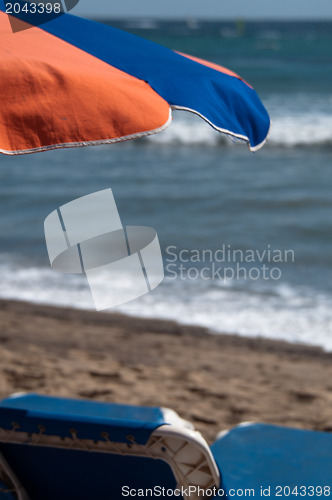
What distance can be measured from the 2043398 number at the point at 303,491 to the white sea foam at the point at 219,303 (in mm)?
2513

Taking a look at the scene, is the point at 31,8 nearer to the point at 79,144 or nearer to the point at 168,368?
the point at 79,144

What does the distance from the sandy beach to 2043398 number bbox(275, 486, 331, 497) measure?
1280 millimetres

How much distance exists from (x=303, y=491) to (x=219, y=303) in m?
3.15

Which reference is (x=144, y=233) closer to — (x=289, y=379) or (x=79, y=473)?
(x=289, y=379)

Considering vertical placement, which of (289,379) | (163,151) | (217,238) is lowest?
(163,151)

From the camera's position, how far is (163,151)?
12812 mm

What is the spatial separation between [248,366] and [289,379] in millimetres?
317

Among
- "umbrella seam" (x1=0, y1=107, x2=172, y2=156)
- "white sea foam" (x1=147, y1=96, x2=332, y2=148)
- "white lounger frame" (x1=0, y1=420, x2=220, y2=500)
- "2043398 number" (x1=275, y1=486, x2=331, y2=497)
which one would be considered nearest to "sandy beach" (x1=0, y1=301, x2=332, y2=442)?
"2043398 number" (x1=275, y1=486, x2=331, y2=497)

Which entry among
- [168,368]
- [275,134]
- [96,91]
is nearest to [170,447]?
[96,91]

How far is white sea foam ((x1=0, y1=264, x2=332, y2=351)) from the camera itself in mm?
4902

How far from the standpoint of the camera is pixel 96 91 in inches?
69.1

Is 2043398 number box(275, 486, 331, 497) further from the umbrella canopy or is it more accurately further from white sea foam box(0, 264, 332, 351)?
white sea foam box(0, 264, 332, 351)

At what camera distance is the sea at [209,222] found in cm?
526

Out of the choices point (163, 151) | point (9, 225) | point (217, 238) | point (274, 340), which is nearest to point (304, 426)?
point (274, 340)
